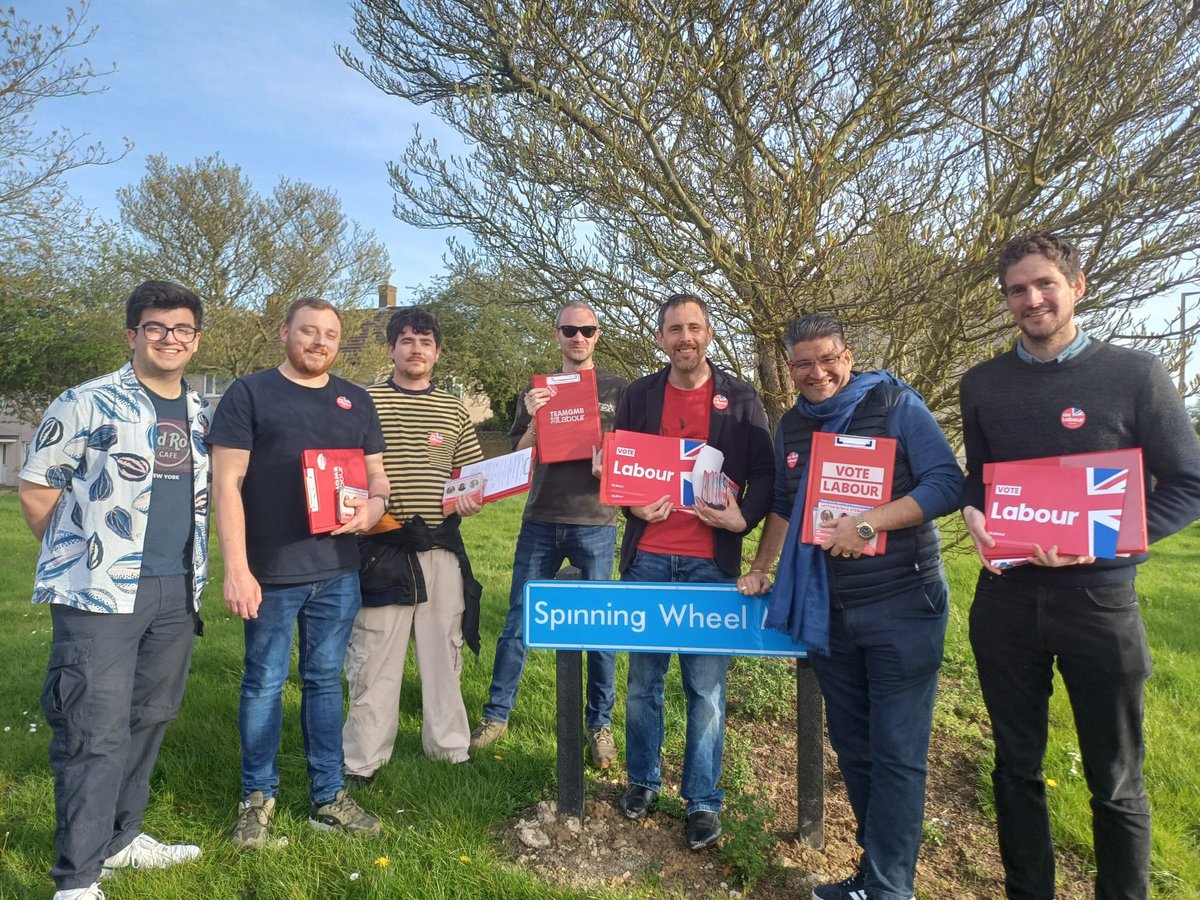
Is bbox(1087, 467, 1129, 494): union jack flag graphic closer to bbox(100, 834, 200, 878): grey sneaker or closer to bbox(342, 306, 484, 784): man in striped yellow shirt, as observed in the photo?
bbox(342, 306, 484, 784): man in striped yellow shirt

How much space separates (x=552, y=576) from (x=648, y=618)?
1.34 m

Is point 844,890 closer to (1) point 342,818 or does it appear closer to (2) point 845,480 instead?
(2) point 845,480

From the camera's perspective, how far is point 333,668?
11.9 ft

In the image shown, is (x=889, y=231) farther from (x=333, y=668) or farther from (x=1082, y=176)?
(x=333, y=668)

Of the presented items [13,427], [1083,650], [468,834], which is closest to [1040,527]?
[1083,650]

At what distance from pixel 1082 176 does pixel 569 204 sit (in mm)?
2639

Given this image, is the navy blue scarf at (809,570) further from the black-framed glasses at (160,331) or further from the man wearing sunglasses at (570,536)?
the black-framed glasses at (160,331)

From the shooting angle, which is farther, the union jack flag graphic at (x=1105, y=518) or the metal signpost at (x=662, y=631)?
the metal signpost at (x=662, y=631)

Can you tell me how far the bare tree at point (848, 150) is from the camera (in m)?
3.44

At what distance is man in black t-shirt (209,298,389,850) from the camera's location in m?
3.29

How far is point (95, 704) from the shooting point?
2.94 meters

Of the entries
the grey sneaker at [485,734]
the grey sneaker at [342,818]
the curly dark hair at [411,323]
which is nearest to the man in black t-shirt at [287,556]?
the grey sneaker at [342,818]

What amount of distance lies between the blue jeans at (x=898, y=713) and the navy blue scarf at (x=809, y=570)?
13 centimetres

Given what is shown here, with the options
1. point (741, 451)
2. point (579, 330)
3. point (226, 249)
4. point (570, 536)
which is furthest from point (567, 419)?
point (226, 249)
